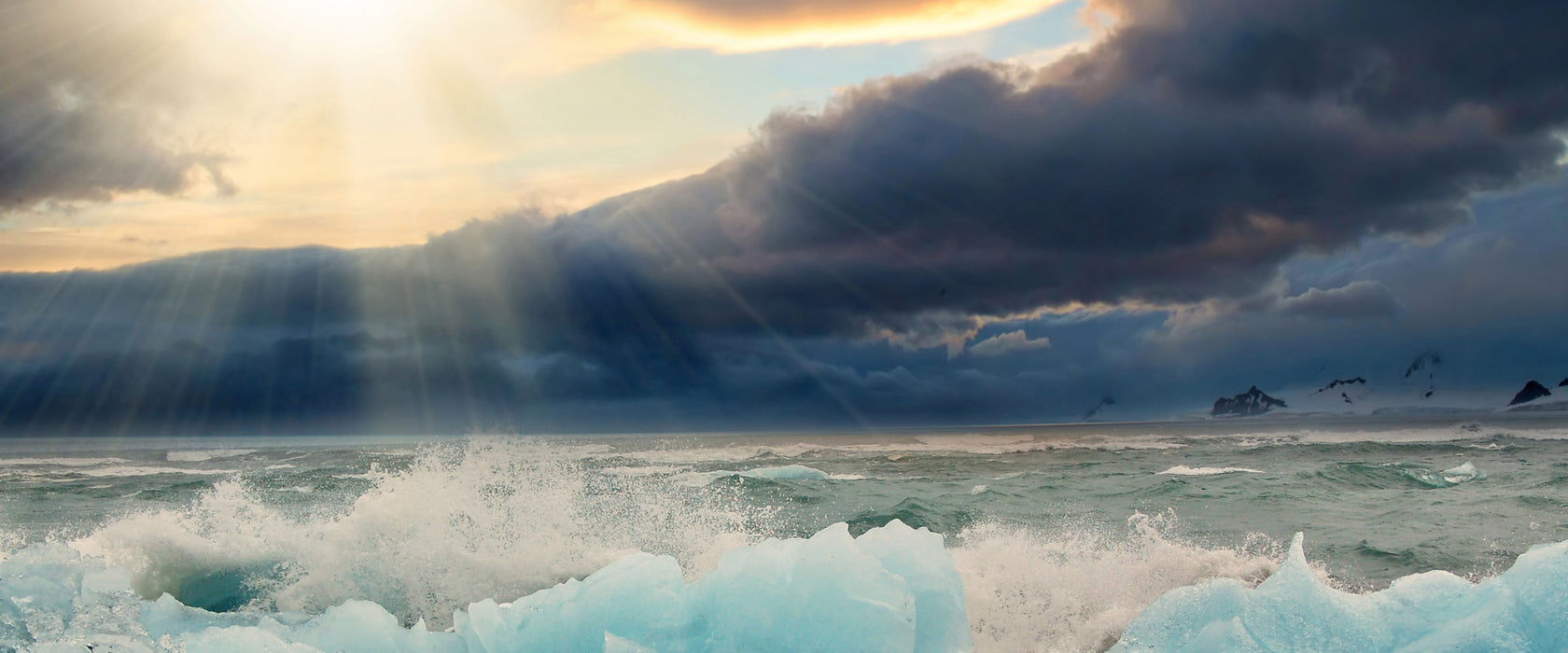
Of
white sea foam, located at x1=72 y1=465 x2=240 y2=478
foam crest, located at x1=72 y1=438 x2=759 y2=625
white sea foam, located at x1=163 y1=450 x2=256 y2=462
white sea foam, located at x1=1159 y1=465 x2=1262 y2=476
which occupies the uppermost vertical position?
foam crest, located at x1=72 y1=438 x2=759 y2=625

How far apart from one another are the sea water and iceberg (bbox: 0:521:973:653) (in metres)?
0.01

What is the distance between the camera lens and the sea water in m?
4.96

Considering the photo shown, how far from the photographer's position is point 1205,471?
19.8m

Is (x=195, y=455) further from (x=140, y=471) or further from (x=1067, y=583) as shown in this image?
→ (x=1067, y=583)

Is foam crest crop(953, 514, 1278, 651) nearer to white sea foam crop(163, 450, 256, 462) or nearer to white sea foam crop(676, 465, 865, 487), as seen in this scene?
white sea foam crop(676, 465, 865, 487)

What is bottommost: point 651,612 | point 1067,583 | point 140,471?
point 140,471

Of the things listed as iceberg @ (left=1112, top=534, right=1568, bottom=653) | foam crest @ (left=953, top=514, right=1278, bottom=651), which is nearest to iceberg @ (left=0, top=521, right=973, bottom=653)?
iceberg @ (left=1112, top=534, right=1568, bottom=653)

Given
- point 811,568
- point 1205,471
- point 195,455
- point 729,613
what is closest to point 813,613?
point 811,568

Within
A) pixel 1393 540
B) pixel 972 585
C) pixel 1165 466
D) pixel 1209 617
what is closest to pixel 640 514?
pixel 972 585

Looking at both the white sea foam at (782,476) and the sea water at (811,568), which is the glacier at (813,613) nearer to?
the sea water at (811,568)

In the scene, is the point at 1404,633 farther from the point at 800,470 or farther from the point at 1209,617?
the point at 800,470

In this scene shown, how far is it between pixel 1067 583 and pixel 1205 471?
14578 mm

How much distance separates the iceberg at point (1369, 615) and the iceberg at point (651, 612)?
1268 mm

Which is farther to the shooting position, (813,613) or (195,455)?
(195,455)
